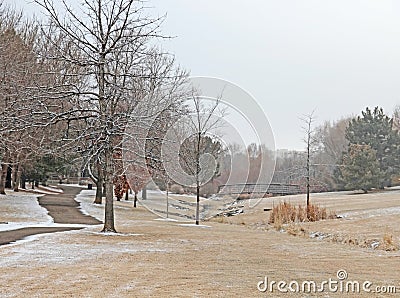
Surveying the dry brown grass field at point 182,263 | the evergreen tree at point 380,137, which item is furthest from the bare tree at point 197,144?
the evergreen tree at point 380,137

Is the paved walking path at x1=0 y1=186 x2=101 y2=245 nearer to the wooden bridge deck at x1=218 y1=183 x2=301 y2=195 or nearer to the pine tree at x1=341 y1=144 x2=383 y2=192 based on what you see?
the wooden bridge deck at x1=218 y1=183 x2=301 y2=195

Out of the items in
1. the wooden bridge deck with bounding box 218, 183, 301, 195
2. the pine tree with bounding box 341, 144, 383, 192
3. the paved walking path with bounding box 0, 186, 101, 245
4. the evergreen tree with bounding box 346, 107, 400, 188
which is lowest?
the paved walking path with bounding box 0, 186, 101, 245

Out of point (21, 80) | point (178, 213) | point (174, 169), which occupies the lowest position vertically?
point (178, 213)

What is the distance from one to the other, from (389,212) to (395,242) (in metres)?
10.5

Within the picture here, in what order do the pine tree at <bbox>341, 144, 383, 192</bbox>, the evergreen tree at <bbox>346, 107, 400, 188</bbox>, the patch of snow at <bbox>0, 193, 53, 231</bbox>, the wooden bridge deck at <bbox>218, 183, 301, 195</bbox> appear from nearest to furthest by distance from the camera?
1. the patch of snow at <bbox>0, 193, 53, 231</bbox>
2. the wooden bridge deck at <bbox>218, 183, 301, 195</bbox>
3. the pine tree at <bbox>341, 144, 383, 192</bbox>
4. the evergreen tree at <bbox>346, 107, 400, 188</bbox>

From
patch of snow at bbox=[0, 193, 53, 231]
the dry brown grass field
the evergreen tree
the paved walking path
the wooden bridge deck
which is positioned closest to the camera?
the dry brown grass field

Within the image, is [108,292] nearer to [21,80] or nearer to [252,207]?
[21,80]

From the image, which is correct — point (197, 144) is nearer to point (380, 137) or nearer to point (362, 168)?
point (362, 168)

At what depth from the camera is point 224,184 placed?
29156 mm

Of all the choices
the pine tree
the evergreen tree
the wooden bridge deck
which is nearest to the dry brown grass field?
the wooden bridge deck

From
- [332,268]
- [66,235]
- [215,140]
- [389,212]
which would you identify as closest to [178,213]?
[215,140]

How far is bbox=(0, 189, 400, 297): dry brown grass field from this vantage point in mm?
8008

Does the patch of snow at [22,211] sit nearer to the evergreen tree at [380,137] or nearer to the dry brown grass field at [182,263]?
the dry brown grass field at [182,263]

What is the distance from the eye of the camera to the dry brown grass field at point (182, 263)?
26.3 feet
